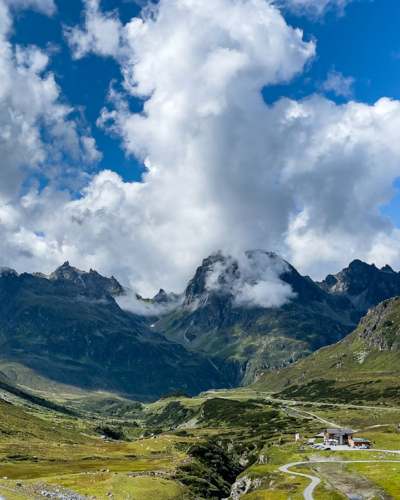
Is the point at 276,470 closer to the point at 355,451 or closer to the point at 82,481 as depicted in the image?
the point at 355,451

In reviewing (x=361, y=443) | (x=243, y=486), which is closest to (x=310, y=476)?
(x=243, y=486)

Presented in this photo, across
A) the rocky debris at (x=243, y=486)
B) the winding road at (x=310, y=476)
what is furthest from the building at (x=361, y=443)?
the rocky debris at (x=243, y=486)

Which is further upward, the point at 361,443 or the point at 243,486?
the point at 361,443

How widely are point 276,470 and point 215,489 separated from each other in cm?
2206

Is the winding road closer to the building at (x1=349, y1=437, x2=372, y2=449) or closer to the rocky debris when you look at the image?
the rocky debris

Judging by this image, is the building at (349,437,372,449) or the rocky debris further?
the building at (349,437,372,449)

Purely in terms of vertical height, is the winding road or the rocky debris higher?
the winding road

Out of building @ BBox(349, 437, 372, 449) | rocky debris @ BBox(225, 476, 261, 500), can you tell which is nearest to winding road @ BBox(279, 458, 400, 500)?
rocky debris @ BBox(225, 476, 261, 500)

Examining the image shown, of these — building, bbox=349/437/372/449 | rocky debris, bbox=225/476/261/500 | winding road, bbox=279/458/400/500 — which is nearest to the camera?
winding road, bbox=279/458/400/500

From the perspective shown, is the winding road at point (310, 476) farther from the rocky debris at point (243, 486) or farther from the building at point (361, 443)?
the building at point (361, 443)

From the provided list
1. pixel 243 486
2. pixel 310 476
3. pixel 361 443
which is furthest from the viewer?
pixel 361 443

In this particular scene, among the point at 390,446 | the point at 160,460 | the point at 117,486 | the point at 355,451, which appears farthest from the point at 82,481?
the point at 390,446

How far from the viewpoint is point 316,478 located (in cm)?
13988

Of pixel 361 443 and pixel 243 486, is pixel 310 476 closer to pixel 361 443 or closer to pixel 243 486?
pixel 243 486
